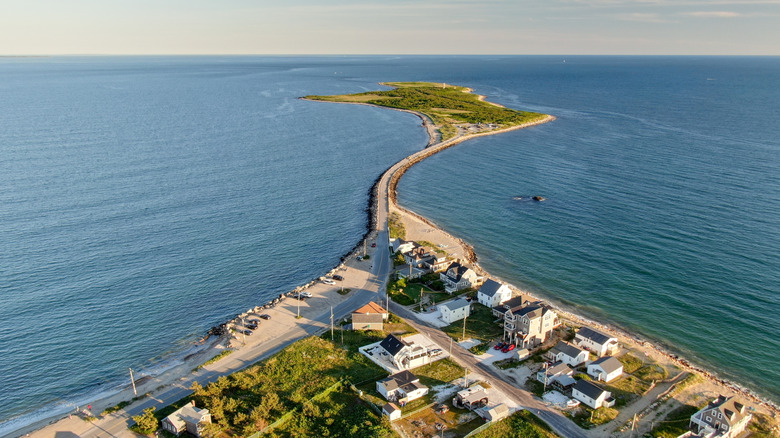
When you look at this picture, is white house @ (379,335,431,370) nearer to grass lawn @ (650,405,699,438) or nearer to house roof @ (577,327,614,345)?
house roof @ (577,327,614,345)

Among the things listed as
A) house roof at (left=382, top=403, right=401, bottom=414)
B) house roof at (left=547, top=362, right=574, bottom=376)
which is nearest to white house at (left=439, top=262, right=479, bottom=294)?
house roof at (left=547, top=362, right=574, bottom=376)

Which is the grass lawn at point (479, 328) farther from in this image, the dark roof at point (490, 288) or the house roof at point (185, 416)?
the house roof at point (185, 416)

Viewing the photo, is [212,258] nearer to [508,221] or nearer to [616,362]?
[508,221]

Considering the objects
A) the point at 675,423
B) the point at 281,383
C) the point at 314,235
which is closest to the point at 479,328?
the point at 675,423

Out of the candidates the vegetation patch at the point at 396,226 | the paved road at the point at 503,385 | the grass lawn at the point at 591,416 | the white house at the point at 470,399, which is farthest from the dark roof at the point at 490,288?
the vegetation patch at the point at 396,226

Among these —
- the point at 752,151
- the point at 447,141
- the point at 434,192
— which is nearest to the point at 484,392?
the point at 434,192

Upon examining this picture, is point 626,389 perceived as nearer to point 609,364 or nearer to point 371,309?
point 609,364
